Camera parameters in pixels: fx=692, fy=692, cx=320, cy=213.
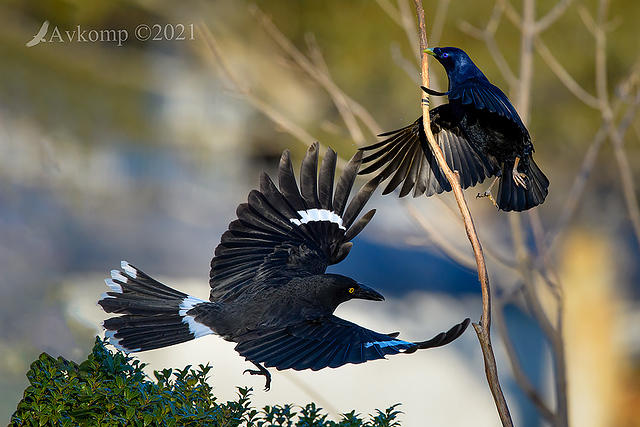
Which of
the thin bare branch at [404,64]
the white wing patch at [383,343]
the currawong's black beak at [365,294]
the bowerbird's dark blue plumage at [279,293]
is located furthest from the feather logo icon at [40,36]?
the white wing patch at [383,343]

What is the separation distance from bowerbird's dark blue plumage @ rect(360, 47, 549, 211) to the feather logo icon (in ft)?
7.33

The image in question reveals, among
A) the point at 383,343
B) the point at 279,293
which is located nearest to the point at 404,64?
the point at 279,293

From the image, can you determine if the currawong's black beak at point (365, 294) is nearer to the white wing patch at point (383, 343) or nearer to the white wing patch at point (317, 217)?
the white wing patch at point (383, 343)

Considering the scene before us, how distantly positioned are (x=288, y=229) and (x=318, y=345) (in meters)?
0.44

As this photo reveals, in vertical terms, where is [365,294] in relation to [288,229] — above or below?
below

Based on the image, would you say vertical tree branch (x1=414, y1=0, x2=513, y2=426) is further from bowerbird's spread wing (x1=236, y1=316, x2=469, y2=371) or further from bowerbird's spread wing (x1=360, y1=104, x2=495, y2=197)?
bowerbird's spread wing (x1=360, y1=104, x2=495, y2=197)

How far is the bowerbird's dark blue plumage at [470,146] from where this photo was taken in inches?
51.5

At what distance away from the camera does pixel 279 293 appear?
149 centimetres

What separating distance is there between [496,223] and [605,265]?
680 mm

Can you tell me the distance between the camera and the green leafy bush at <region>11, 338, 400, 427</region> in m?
1.27

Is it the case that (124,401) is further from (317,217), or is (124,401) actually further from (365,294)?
(317,217)

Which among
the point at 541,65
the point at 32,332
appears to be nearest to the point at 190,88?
the point at 541,65

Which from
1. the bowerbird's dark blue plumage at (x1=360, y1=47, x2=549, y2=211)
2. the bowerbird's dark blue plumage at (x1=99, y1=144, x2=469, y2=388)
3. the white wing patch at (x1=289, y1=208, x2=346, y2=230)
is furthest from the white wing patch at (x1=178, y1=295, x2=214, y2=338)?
the bowerbird's dark blue plumage at (x1=360, y1=47, x2=549, y2=211)

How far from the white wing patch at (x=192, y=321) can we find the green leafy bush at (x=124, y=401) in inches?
3.5
